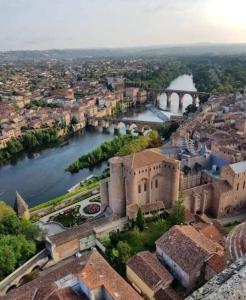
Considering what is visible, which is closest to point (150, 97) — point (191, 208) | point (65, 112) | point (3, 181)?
point (65, 112)

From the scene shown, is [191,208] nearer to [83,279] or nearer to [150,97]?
[83,279]

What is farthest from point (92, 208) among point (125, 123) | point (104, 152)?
point (125, 123)

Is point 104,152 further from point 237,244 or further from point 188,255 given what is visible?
point 237,244

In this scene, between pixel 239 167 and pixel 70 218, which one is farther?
pixel 70 218

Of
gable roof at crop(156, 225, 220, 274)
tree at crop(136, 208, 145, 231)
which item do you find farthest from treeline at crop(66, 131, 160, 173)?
gable roof at crop(156, 225, 220, 274)

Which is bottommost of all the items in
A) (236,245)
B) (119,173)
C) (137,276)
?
(137,276)

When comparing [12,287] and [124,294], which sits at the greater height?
[124,294]

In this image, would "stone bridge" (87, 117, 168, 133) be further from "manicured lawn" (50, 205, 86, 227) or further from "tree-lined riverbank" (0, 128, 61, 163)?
"manicured lawn" (50, 205, 86, 227)
